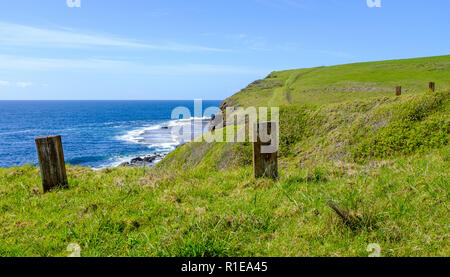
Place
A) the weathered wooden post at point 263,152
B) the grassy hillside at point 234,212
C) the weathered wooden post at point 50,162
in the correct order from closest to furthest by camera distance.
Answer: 1. the grassy hillside at point 234,212
2. the weathered wooden post at point 50,162
3. the weathered wooden post at point 263,152

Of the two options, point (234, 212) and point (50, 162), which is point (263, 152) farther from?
point (50, 162)

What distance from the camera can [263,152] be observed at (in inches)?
275

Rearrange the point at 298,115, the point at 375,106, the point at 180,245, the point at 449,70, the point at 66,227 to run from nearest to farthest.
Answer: the point at 180,245 → the point at 66,227 → the point at 375,106 → the point at 298,115 → the point at 449,70

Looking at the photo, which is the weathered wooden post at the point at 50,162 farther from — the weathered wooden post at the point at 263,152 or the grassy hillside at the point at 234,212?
the weathered wooden post at the point at 263,152

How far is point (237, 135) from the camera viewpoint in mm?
15508

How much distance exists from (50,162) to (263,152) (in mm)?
5216

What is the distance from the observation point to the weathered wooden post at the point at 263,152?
7.05m

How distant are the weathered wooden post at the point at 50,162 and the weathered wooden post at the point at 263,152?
4793 mm

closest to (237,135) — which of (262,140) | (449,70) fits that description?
(262,140)

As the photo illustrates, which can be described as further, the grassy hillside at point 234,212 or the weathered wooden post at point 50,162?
the weathered wooden post at point 50,162

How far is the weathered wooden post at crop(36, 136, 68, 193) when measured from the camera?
22.2ft

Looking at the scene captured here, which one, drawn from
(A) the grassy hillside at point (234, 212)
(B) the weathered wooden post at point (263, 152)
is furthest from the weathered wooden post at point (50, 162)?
(B) the weathered wooden post at point (263, 152)
